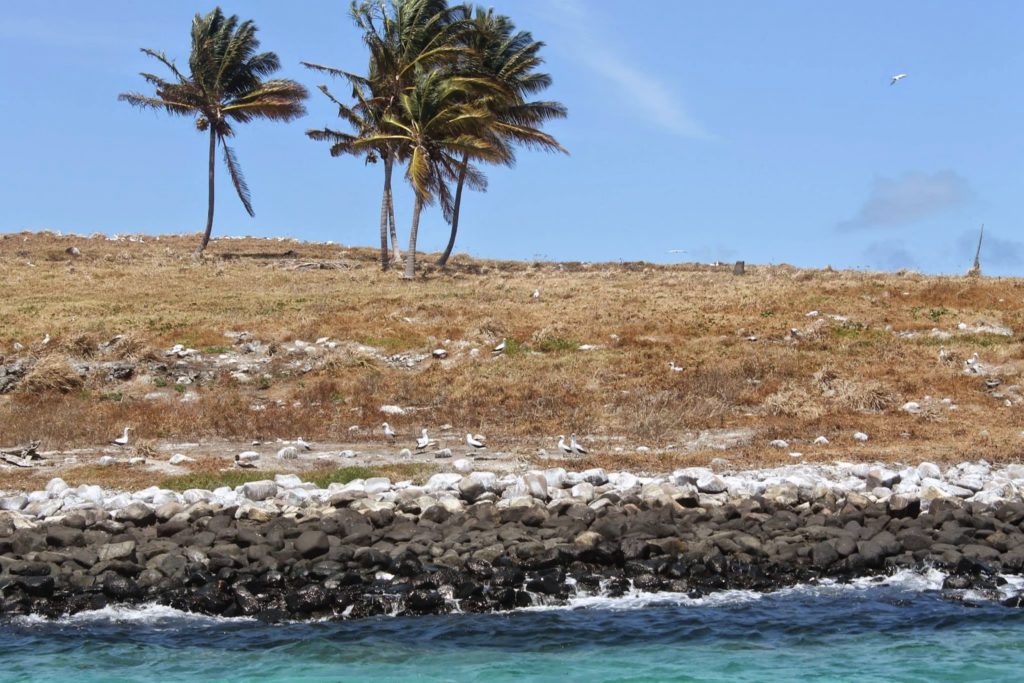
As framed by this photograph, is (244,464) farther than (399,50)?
No

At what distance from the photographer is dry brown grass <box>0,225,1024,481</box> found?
22.0 meters

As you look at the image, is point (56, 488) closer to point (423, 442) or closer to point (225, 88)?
point (423, 442)

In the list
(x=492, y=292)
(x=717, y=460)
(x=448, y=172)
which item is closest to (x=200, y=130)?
(x=448, y=172)

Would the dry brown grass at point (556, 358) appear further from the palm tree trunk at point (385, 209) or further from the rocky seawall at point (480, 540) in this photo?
the palm tree trunk at point (385, 209)

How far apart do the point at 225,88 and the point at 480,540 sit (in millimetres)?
45292

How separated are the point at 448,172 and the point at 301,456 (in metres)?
29.0

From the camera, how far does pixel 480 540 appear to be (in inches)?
523

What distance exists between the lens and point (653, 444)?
2098 centimetres

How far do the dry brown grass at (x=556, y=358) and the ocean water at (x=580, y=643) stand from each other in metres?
7.23

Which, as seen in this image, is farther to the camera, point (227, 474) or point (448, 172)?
point (448, 172)

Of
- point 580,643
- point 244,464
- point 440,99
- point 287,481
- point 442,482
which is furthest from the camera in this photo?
point 440,99

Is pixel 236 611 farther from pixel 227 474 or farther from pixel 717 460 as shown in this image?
pixel 717 460

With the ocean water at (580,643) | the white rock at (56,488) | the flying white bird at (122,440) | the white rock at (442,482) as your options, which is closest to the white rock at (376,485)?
the white rock at (442,482)

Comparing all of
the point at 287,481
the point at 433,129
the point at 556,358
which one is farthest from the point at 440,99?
the point at 287,481
